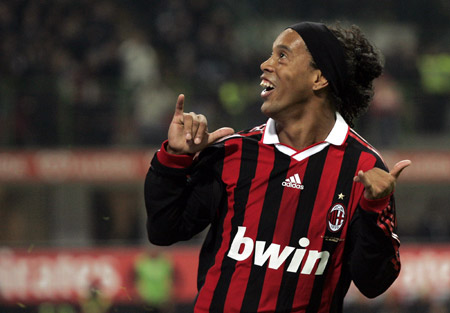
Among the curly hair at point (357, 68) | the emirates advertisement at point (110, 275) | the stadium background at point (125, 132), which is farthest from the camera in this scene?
the stadium background at point (125, 132)

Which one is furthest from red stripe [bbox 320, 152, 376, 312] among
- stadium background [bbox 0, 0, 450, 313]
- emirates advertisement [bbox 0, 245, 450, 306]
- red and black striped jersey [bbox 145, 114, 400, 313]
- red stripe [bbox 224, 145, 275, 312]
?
emirates advertisement [bbox 0, 245, 450, 306]

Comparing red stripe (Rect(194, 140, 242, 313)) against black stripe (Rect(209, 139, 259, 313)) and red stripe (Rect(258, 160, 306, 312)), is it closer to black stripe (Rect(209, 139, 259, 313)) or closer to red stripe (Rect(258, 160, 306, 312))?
black stripe (Rect(209, 139, 259, 313))

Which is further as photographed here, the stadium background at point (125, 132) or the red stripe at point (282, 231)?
the stadium background at point (125, 132)

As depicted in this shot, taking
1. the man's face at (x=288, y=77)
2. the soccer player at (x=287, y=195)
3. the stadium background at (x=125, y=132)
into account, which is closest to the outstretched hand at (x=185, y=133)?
the soccer player at (x=287, y=195)

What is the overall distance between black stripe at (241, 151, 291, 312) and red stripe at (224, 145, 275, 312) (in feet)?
0.04

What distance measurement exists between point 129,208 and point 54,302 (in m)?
2.01

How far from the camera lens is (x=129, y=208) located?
10984mm

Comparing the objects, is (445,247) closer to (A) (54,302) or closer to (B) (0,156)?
(A) (54,302)

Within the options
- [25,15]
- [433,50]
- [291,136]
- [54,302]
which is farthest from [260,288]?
[433,50]

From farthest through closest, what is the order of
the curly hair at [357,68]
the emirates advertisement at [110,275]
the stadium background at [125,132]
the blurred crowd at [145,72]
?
the blurred crowd at [145,72], the stadium background at [125,132], the emirates advertisement at [110,275], the curly hair at [357,68]

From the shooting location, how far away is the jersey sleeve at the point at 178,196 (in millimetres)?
2441

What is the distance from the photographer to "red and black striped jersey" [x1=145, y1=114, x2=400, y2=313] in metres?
2.42

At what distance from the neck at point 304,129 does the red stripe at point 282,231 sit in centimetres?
8

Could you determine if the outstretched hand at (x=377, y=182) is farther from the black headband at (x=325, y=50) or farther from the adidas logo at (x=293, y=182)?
the black headband at (x=325, y=50)
